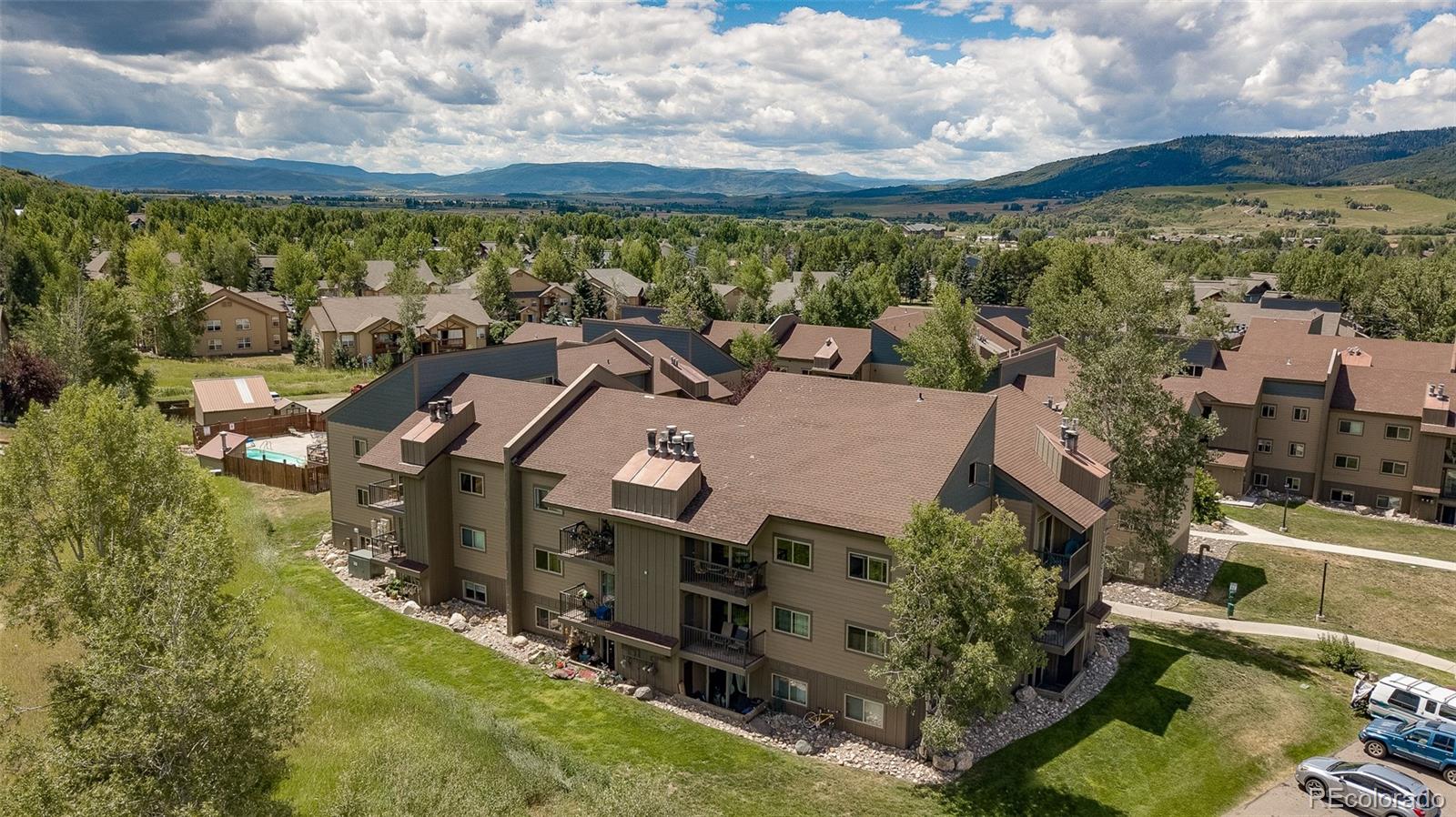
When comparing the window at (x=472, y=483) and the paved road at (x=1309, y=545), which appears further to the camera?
the paved road at (x=1309, y=545)

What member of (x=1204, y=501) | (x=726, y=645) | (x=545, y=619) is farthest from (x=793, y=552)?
(x=1204, y=501)

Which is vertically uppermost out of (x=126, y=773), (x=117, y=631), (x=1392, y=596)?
(x=117, y=631)

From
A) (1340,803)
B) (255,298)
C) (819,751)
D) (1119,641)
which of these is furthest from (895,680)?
(255,298)

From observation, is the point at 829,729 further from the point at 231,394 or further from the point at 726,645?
the point at 231,394

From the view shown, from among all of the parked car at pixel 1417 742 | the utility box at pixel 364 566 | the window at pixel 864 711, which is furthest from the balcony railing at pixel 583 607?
the parked car at pixel 1417 742

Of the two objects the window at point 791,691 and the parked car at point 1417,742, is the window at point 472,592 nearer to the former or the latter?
the window at point 791,691

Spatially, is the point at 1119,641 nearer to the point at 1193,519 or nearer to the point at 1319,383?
the point at 1193,519
